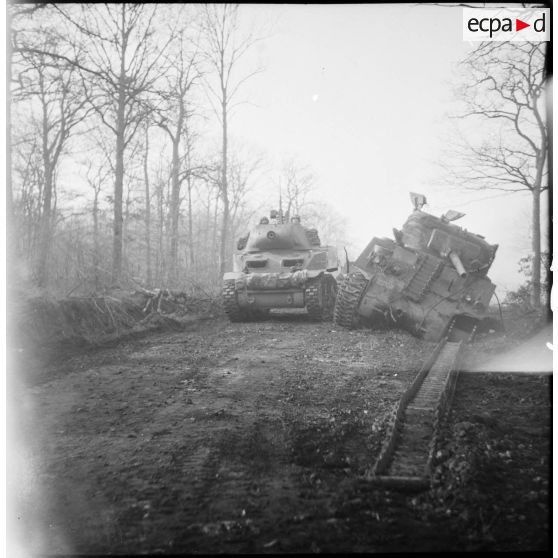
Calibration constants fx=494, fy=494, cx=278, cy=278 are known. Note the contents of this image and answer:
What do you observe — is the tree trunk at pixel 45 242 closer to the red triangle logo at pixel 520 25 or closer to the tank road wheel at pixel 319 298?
the tank road wheel at pixel 319 298

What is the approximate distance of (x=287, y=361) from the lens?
6.39 metres

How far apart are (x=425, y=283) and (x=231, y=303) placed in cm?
419

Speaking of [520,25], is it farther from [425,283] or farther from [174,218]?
[174,218]

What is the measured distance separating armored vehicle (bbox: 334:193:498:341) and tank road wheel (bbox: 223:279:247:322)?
8.07 ft

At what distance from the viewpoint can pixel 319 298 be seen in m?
10.7

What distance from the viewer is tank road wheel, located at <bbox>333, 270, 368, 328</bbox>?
9.39m

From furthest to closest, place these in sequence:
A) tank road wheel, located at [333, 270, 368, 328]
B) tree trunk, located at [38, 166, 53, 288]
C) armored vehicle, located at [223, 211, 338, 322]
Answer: armored vehicle, located at [223, 211, 338, 322], tree trunk, located at [38, 166, 53, 288], tank road wheel, located at [333, 270, 368, 328]

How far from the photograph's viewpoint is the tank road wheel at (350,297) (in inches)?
370

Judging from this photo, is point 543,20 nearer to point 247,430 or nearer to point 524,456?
point 524,456

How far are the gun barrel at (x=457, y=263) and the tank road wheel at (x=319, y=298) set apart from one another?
2811 millimetres

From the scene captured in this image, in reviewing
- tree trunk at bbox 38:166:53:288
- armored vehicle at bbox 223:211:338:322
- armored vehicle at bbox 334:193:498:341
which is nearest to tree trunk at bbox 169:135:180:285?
armored vehicle at bbox 223:211:338:322

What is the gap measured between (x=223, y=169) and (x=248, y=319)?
9.70 meters

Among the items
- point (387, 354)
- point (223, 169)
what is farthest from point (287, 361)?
point (223, 169)

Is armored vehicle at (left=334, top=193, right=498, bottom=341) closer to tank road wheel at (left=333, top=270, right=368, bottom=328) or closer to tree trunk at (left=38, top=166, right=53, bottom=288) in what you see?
tank road wheel at (left=333, top=270, right=368, bottom=328)
